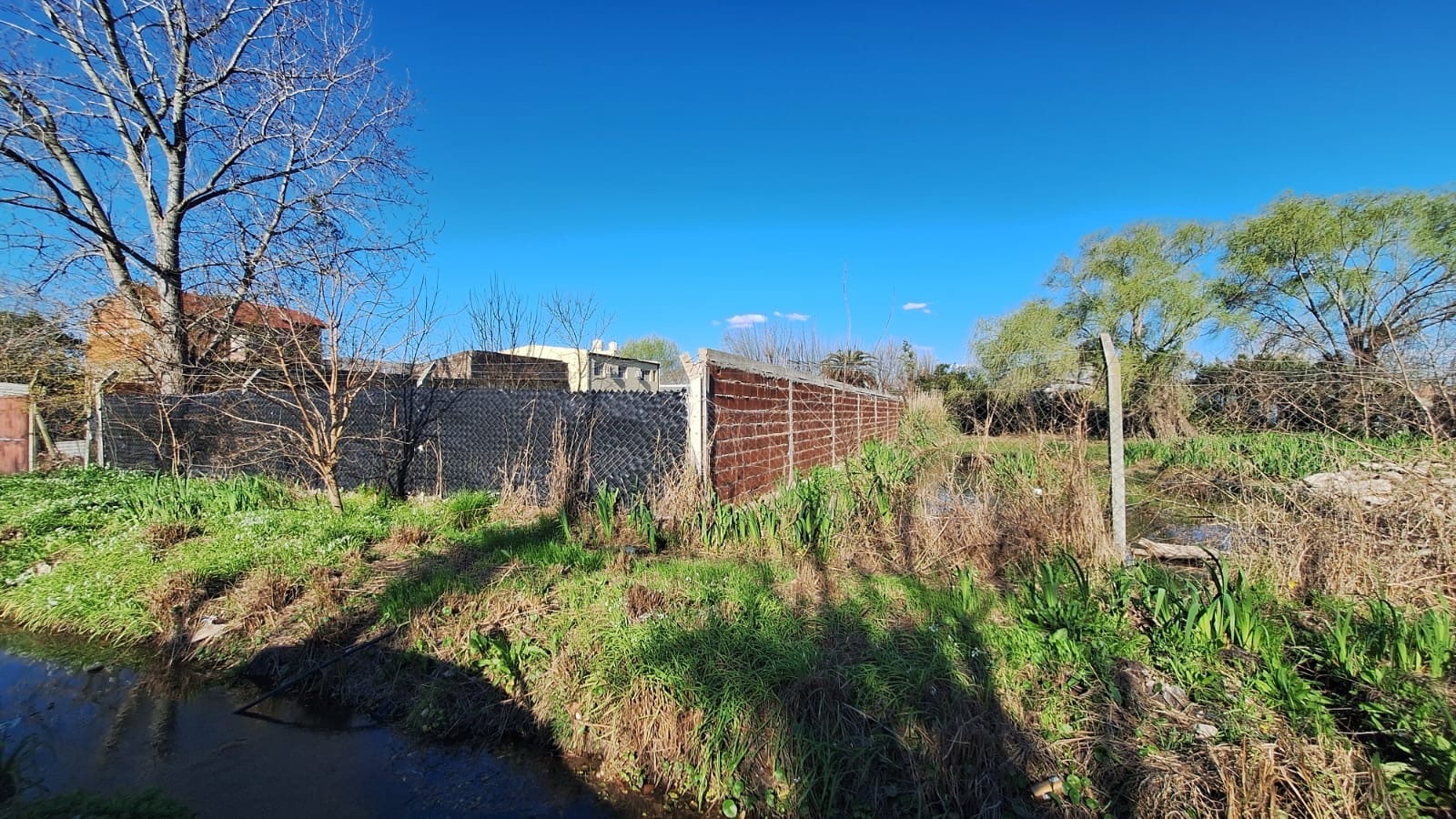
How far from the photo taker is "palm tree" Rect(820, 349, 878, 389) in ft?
52.5

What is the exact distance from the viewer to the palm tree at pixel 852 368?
16.0m

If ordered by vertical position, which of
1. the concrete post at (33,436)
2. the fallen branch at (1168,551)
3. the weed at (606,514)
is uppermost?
the concrete post at (33,436)

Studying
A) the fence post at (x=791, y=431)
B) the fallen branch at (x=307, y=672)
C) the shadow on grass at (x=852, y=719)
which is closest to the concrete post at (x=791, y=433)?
the fence post at (x=791, y=431)

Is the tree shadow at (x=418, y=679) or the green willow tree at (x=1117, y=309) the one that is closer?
the tree shadow at (x=418, y=679)

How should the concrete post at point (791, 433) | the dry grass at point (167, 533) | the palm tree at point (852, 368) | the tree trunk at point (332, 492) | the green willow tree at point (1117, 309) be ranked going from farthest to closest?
the green willow tree at point (1117, 309), the palm tree at point (852, 368), the concrete post at point (791, 433), the tree trunk at point (332, 492), the dry grass at point (167, 533)

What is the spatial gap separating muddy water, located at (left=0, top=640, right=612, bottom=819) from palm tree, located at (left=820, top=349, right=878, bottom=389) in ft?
42.9

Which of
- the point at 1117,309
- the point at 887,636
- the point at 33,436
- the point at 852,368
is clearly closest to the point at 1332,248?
the point at 1117,309

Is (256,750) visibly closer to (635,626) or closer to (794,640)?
(635,626)

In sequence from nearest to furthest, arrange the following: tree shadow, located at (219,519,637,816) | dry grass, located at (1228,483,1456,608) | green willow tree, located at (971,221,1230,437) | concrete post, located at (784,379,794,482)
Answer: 1. tree shadow, located at (219,519,637,816)
2. dry grass, located at (1228,483,1456,608)
3. concrete post, located at (784,379,794,482)
4. green willow tree, located at (971,221,1230,437)

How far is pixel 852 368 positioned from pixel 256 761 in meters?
15.4

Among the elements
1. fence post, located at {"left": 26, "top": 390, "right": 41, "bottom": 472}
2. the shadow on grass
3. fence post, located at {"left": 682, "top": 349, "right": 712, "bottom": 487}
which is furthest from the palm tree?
fence post, located at {"left": 26, "top": 390, "right": 41, "bottom": 472}

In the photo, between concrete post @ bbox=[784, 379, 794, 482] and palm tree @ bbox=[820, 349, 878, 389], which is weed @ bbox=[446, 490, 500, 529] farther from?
palm tree @ bbox=[820, 349, 878, 389]

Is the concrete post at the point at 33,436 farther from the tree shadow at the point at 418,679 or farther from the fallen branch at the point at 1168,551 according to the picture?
the fallen branch at the point at 1168,551

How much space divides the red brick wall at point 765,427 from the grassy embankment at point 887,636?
100 centimetres
